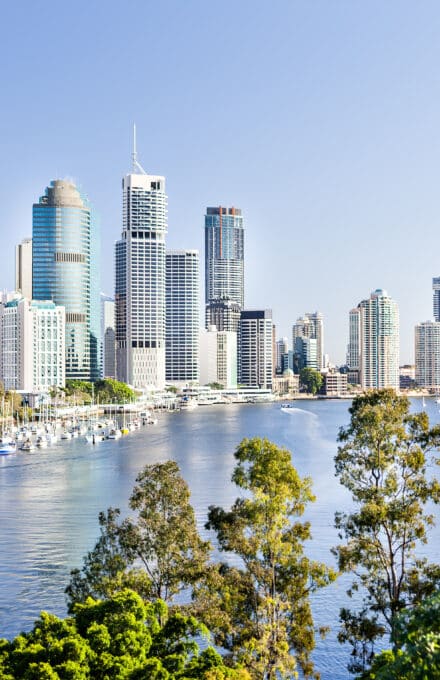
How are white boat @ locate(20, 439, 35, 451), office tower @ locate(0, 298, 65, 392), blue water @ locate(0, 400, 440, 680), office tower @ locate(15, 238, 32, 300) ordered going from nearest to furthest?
blue water @ locate(0, 400, 440, 680), white boat @ locate(20, 439, 35, 451), office tower @ locate(0, 298, 65, 392), office tower @ locate(15, 238, 32, 300)

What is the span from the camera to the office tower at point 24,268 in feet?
488

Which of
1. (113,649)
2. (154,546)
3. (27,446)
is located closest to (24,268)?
(27,446)

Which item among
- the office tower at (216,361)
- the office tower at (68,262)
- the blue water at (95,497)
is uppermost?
the office tower at (68,262)

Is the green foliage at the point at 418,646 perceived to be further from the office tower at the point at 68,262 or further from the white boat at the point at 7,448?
the office tower at the point at 68,262

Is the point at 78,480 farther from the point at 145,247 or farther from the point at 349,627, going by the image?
the point at 145,247

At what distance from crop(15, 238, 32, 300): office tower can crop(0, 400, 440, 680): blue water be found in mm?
65688

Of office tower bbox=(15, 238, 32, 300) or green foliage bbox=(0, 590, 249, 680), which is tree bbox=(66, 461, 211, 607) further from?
office tower bbox=(15, 238, 32, 300)

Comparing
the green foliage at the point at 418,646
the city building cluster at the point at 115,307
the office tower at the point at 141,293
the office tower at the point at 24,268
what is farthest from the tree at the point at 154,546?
the office tower at the point at 141,293

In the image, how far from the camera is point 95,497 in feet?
144

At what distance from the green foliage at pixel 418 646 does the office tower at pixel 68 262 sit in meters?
132

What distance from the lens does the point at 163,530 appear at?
16078 millimetres

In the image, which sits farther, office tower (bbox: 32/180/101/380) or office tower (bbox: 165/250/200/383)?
office tower (bbox: 165/250/200/383)

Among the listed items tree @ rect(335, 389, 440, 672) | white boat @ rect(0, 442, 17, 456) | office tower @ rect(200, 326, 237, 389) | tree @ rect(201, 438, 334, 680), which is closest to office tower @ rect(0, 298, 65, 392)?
white boat @ rect(0, 442, 17, 456)

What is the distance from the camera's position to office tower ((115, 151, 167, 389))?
547 feet
